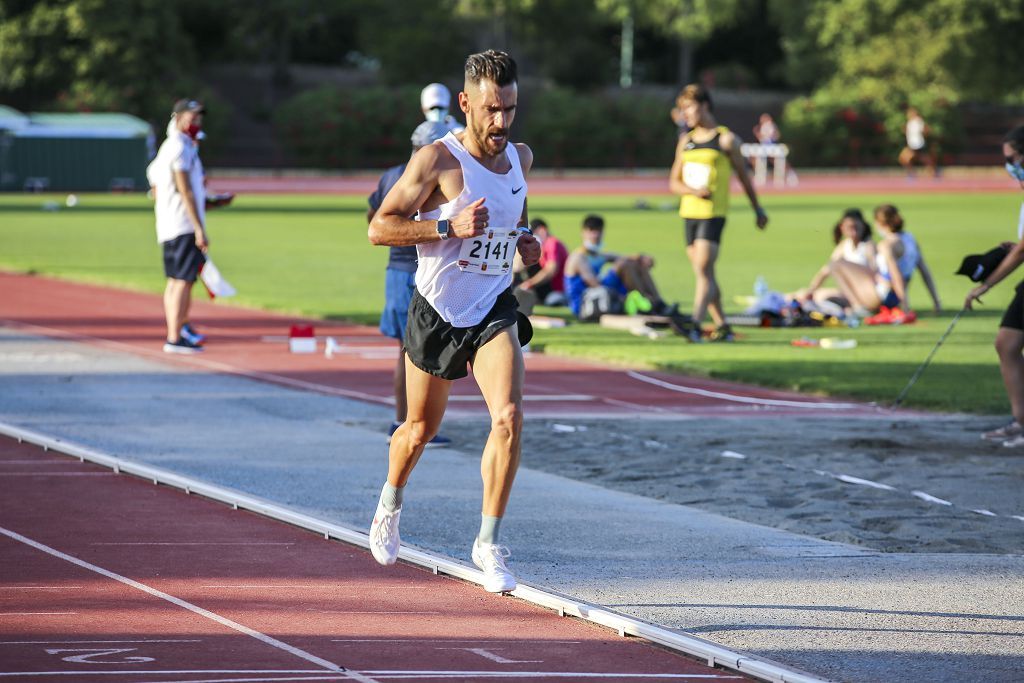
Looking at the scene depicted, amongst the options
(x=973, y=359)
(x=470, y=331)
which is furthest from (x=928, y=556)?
(x=973, y=359)

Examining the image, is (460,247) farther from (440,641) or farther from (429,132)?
(429,132)

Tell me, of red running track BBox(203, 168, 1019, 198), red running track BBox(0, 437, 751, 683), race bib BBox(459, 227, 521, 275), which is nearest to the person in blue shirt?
red running track BBox(0, 437, 751, 683)

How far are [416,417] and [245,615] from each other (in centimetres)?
118

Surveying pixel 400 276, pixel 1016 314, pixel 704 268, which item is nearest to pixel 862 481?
pixel 1016 314

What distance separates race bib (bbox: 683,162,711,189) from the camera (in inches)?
603

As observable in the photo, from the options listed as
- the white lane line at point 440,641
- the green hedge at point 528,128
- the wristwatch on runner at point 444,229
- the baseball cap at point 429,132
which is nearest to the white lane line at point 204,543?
the white lane line at point 440,641

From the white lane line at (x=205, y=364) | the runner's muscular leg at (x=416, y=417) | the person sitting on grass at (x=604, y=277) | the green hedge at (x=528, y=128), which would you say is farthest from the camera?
the green hedge at (x=528, y=128)

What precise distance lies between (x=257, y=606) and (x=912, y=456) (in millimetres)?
4998

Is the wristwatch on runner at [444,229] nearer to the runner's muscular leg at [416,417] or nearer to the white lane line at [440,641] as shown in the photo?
the runner's muscular leg at [416,417]

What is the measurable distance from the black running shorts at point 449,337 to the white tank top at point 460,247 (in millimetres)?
32

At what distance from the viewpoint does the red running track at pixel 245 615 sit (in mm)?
5613

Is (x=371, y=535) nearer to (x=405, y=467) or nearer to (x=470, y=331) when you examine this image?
(x=405, y=467)

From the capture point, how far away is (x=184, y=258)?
571 inches

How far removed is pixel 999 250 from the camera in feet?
35.5
